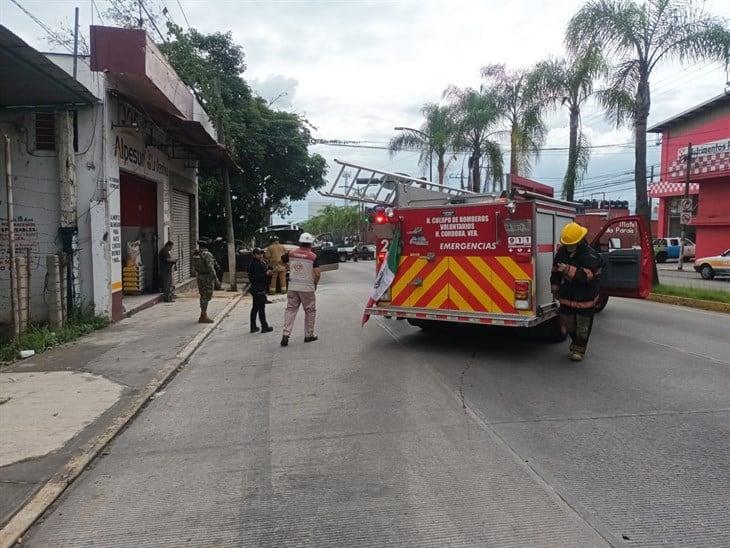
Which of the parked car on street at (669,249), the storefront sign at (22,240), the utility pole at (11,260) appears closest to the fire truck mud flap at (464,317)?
the utility pole at (11,260)

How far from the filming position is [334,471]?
4285 millimetres

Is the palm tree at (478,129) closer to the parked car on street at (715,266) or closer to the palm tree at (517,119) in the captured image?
the palm tree at (517,119)

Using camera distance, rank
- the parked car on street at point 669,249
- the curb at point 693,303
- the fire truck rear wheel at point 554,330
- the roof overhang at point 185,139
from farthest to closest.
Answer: the parked car on street at point 669,249, the curb at point 693,303, the roof overhang at point 185,139, the fire truck rear wheel at point 554,330

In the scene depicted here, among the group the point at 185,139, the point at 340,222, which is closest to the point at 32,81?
the point at 185,139

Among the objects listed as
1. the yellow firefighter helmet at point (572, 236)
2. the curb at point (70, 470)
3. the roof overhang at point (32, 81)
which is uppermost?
the roof overhang at point (32, 81)

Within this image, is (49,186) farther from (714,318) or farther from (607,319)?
(714,318)

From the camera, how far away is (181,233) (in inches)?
Answer: 764

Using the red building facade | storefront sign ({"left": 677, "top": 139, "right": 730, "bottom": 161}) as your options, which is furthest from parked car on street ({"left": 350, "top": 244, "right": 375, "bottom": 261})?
storefront sign ({"left": 677, "top": 139, "right": 730, "bottom": 161})

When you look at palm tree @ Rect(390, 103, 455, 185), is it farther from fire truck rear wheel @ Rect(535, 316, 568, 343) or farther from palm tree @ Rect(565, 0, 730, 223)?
fire truck rear wheel @ Rect(535, 316, 568, 343)

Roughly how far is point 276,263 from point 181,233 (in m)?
3.64

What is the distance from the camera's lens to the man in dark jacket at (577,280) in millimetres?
7633

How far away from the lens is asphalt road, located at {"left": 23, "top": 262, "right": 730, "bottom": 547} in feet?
11.4

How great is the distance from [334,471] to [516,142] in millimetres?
22064

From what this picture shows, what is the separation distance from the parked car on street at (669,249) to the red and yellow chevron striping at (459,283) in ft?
109
